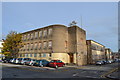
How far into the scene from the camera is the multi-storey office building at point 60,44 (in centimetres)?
3450

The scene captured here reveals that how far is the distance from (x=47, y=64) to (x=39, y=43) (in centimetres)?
1255

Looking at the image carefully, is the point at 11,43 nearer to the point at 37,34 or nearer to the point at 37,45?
the point at 37,45

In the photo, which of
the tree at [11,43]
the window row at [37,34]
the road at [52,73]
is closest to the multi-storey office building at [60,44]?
the window row at [37,34]

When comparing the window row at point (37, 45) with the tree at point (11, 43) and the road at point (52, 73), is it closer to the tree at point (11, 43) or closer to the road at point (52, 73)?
the tree at point (11, 43)

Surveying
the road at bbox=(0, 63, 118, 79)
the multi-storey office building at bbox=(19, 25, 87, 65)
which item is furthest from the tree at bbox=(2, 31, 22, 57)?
the road at bbox=(0, 63, 118, 79)

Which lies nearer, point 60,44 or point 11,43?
point 60,44

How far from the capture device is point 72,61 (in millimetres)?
36438

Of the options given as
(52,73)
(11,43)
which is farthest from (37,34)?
(52,73)

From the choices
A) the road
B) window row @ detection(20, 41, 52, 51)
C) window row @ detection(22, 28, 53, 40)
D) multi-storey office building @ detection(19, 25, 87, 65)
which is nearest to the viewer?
the road

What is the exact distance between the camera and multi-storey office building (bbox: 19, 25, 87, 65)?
3450cm

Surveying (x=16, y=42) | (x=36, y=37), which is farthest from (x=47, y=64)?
(x=16, y=42)

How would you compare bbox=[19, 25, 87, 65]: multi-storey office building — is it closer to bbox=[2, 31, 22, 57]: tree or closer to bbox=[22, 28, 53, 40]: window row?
bbox=[22, 28, 53, 40]: window row

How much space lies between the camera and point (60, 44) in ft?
113

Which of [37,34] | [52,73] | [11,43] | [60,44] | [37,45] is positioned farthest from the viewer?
[37,34]
